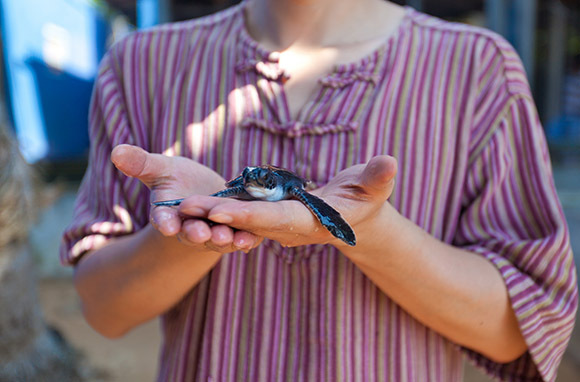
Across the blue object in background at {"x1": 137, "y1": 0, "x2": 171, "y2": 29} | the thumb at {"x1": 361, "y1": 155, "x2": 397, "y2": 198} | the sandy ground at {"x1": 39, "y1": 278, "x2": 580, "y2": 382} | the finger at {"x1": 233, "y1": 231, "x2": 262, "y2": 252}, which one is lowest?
the sandy ground at {"x1": 39, "y1": 278, "x2": 580, "y2": 382}

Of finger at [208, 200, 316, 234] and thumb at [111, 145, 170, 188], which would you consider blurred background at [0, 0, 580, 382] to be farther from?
finger at [208, 200, 316, 234]

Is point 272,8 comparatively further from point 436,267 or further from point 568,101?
point 568,101

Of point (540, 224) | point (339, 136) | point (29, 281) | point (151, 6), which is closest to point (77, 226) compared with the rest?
point (339, 136)

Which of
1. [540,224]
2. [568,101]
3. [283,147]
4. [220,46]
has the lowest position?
[568,101]

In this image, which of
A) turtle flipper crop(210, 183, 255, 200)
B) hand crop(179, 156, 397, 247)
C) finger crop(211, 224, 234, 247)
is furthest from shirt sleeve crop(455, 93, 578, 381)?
finger crop(211, 224, 234, 247)

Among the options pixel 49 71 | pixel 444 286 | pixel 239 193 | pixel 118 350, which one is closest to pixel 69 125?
pixel 49 71

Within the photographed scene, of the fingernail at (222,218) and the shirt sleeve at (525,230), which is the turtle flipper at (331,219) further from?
the shirt sleeve at (525,230)
